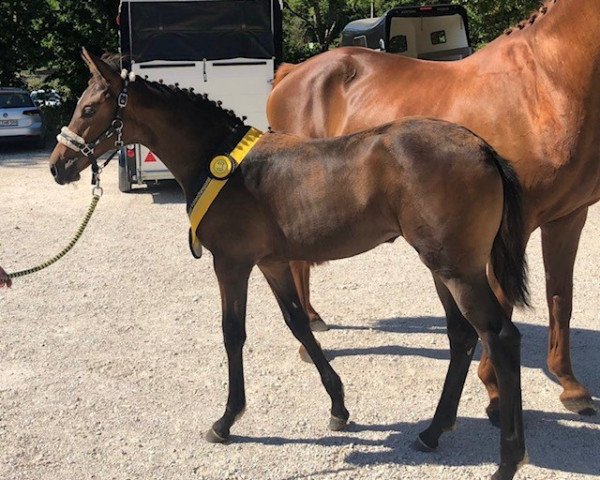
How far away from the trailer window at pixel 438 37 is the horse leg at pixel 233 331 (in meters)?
9.81

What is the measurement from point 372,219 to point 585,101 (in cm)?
122

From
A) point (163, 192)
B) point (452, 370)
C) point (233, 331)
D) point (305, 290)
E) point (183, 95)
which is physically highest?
point (183, 95)

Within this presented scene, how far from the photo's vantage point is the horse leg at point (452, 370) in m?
3.37

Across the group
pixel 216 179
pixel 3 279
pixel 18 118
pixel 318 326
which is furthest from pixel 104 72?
pixel 18 118

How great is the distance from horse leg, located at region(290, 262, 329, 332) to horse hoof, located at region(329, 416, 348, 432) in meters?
1.30

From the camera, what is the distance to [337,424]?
11.7ft

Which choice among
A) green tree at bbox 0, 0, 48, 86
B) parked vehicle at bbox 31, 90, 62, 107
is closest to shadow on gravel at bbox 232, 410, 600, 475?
parked vehicle at bbox 31, 90, 62, 107

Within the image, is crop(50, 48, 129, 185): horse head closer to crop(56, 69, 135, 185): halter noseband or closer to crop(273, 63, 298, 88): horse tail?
crop(56, 69, 135, 185): halter noseband

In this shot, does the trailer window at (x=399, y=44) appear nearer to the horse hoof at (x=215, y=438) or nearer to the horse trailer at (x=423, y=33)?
the horse trailer at (x=423, y=33)

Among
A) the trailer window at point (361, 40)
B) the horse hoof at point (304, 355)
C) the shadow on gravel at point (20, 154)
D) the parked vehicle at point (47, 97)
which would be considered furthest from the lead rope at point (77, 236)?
the parked vehicle at point (47, 97)

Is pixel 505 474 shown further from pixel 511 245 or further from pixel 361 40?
pixel 361 40

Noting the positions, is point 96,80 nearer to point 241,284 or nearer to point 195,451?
point 241,284

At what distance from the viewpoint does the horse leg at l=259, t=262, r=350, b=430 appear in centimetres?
358

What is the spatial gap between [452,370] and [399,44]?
953 centimetres
